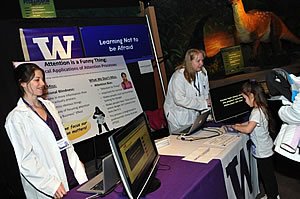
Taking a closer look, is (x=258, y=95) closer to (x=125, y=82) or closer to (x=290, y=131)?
(x=290, y=131)

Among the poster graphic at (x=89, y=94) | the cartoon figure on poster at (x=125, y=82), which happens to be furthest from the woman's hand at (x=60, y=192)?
the cartoon figure on poster at (x=125, y=82)

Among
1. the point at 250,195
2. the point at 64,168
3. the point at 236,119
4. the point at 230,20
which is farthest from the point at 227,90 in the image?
the point at 230,20

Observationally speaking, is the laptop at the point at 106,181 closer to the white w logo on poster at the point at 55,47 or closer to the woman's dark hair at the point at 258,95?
the woman's dark hair at the point at 258,95

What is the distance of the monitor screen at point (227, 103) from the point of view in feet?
8.88

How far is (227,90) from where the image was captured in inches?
111

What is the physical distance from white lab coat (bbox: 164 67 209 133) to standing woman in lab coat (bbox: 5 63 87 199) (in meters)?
1.35

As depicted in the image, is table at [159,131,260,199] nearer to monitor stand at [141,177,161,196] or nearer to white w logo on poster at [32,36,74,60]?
monitor stand at [141,177,161,196]

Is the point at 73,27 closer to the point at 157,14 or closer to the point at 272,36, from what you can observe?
the point at 157,14

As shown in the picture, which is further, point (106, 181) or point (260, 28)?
point (260, 28)

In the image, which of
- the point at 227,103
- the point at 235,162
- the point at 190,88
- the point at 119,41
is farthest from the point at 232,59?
the point at 235,162

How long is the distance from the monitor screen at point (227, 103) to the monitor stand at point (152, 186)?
1.18 meters

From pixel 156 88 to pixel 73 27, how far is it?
1.67 metres

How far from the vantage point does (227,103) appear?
2797mm

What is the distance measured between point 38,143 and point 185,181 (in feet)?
3.24
